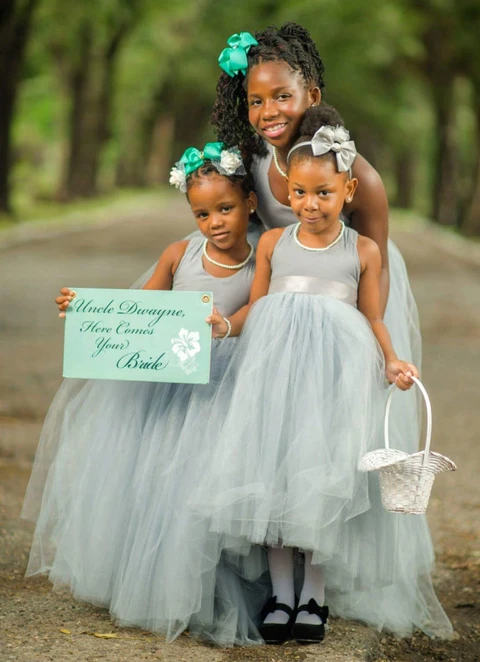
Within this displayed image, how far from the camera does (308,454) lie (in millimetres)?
3146

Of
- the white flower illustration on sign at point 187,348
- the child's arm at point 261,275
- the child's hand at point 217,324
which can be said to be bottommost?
the white flower illustration on sign at point 187,348

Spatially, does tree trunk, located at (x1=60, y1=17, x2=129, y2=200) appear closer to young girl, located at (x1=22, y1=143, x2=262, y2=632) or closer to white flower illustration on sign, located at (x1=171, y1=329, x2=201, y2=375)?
young girl, located at (x1=22, y1=143, x2=262, y2=632)

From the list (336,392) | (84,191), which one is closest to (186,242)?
(336,392)

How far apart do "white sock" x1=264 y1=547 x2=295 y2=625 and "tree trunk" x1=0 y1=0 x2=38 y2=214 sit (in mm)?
16160

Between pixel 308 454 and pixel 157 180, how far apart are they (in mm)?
45388

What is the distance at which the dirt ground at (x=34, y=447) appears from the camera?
3.23 meters

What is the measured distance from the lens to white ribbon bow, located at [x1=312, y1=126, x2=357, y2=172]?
3246 mm

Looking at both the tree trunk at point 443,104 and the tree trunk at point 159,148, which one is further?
the tree trunk at point 159,148

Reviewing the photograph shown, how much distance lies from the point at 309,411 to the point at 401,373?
33 cm

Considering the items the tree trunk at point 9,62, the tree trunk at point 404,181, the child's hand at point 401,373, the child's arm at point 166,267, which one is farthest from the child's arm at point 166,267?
the tree trunk at point 404,181

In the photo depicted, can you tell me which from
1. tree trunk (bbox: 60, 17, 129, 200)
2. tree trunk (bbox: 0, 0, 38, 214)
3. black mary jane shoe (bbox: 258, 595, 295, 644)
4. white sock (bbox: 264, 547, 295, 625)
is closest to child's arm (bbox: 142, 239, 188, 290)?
white sock (bbox: 264, 547, 295, 625)

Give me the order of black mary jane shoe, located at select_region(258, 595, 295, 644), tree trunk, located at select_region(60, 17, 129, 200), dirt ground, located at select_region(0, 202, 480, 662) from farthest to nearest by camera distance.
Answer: tree trunk, located at select_region(60, 17, 129, 200) < black mary jane shoe, located at select_region(258, 595, 295, 644) < dirt ground, located at select_region(0, 202, 480, 662)

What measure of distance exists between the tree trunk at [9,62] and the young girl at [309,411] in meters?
15.9

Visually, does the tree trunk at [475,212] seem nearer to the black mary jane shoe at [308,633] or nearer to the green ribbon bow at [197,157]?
the green ribbon bow at [197,157]
